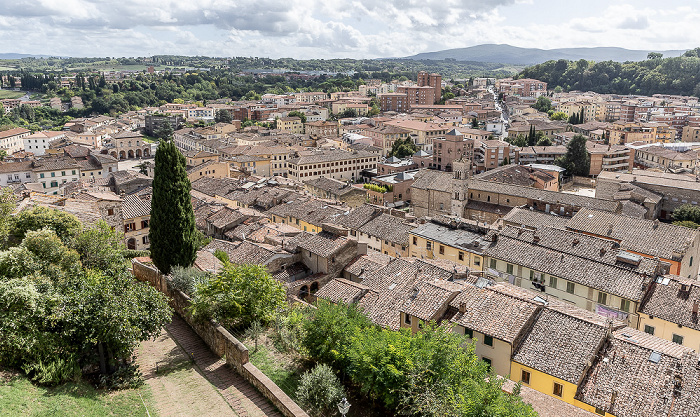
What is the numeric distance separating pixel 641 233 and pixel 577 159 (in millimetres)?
47568

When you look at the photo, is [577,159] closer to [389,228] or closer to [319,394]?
[389,228]

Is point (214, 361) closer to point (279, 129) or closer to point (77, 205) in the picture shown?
point (77, 205)

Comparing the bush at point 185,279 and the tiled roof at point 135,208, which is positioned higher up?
the bush at point 185,279

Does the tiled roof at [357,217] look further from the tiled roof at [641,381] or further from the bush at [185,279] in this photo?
the tiled roof at [641,381]

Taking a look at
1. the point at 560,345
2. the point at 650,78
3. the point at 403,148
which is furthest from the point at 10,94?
the point at 650,78

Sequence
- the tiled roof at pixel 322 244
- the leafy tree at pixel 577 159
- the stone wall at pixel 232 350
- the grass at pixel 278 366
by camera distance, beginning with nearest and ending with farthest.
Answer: the stone wall at pixel 232 350 → the grass at pixel 278 366 → the tiled roof at pixel 322 244 → the leafy tree at pixel 577 159

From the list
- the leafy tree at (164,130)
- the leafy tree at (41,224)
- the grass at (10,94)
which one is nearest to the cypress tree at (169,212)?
the leafy tree at (41,224)

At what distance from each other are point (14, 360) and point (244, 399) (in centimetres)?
644

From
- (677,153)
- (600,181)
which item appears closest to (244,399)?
(600,181)

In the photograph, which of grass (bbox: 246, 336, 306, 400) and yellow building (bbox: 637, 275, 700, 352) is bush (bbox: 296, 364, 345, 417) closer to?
grass (bbox: 246, 336, 306, 400)

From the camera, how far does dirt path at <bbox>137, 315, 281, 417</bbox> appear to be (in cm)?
1467

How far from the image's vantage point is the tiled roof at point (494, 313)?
2033 cm

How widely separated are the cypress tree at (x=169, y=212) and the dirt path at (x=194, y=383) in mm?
5331

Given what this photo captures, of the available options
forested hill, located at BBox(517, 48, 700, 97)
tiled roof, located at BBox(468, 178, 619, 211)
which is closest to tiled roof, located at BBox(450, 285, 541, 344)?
tiled roof, located at BBox(468, 178, 619, 211)
